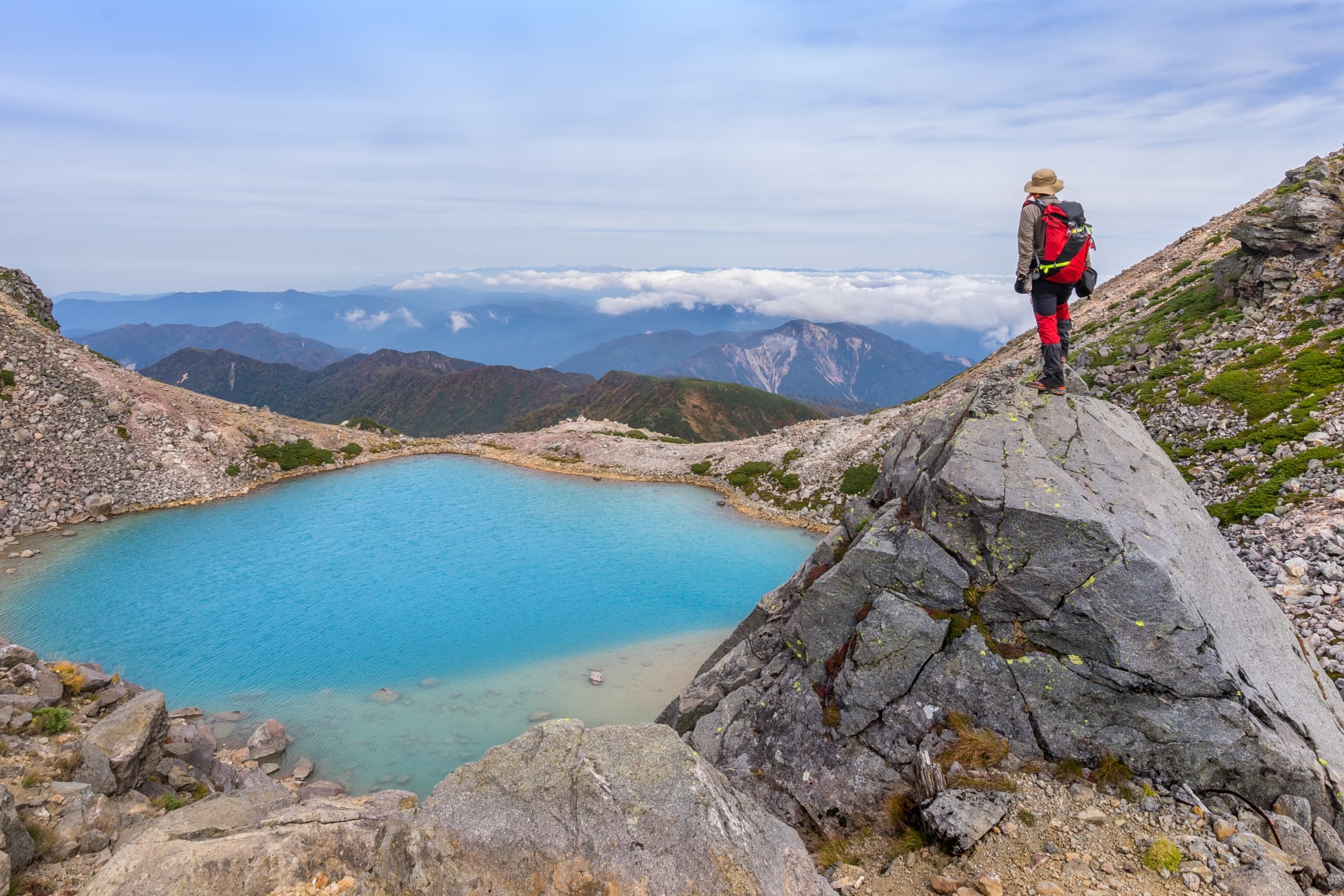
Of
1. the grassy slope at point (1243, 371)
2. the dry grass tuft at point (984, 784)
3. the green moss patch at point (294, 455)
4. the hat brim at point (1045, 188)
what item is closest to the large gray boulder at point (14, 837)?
the dry grass tuft at point (984, 784)

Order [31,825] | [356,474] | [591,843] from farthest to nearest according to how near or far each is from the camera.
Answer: [356,474] < [31,825] < [591,843]

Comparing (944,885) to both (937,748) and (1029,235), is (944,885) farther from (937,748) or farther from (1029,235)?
(1029,235)

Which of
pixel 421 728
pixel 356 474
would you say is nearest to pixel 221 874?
pixel 421 728

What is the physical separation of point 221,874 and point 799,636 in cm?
1182

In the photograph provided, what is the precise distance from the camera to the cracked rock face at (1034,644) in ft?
35.9

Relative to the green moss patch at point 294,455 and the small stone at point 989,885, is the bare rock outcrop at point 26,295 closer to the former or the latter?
the green moss patch at point 294,455

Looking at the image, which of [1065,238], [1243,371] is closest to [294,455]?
[1065,238]

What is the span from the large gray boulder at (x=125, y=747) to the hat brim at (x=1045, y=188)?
2594 centimetres

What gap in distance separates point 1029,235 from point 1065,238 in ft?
2.38

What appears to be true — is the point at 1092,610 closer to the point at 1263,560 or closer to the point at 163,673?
the point at 1263,560

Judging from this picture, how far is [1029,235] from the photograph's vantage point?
14156 mm

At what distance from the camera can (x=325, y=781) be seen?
1962 cm

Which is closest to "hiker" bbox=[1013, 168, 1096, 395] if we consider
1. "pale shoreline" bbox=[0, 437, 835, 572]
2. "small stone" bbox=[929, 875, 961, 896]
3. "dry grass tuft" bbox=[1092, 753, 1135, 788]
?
"dry grass tuft" bbox=[1092, 753, 1135, 788]

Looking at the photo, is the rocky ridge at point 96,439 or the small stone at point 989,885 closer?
the small stone at point 989,885
